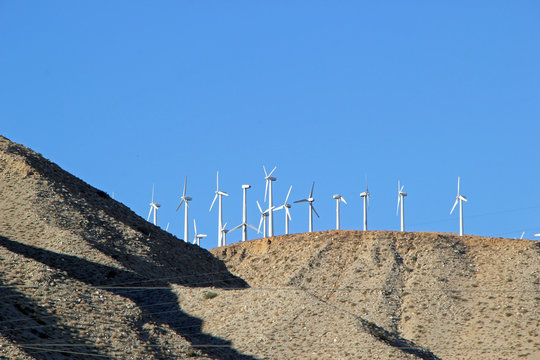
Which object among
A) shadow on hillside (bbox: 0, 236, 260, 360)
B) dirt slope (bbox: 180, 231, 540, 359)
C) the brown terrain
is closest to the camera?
the brown terrain

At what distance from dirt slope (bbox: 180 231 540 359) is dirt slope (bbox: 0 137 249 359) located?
4.71 m

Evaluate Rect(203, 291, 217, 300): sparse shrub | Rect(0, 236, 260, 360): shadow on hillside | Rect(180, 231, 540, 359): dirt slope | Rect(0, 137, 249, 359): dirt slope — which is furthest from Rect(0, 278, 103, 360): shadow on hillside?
Rect(203, 291, 217, 300): sparse shrub

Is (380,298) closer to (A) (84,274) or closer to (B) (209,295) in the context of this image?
(B) (209,295)

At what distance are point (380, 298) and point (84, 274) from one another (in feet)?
140

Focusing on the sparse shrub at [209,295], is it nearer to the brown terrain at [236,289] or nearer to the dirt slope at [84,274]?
the brown terrain at [236,289]

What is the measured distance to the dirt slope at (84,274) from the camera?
57.9 meters

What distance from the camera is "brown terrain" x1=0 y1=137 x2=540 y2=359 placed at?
2432 inches

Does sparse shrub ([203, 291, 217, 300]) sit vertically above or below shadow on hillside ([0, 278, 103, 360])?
above

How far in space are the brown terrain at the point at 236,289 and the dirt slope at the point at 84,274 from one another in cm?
15

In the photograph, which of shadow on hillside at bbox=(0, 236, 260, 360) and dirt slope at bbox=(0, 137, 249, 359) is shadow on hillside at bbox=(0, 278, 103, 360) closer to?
dirt slope at bbox=(0, 137, 249, 359)

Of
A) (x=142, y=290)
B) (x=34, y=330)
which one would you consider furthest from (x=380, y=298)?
(x=34, y=330)

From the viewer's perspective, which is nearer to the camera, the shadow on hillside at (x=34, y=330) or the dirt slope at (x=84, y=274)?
the shadow on hillside at (x=34, y=330)

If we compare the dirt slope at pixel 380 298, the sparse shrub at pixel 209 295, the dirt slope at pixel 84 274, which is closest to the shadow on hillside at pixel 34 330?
the dirt slope at pixel 84 274

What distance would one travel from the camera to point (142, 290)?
76.8 m
